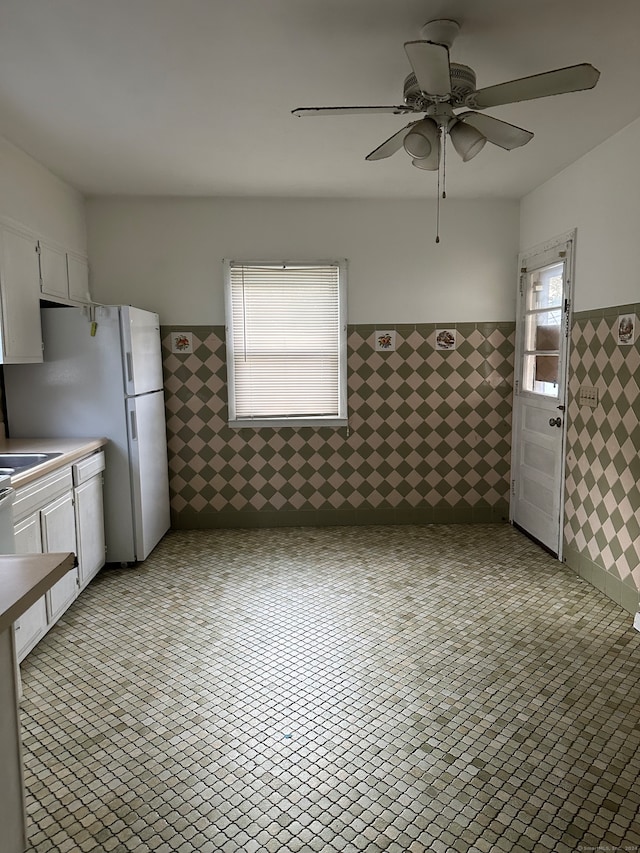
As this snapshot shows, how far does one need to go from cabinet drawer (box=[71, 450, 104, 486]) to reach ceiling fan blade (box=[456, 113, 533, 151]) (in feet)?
8.96

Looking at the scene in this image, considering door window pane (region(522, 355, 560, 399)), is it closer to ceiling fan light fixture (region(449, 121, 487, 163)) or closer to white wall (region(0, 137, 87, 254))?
ceiling fan light fixture (region(449, 121, 487, 163))

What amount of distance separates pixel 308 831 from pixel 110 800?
0.68 meters

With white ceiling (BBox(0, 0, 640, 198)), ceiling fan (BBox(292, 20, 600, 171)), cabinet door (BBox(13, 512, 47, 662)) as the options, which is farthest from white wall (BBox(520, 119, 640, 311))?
cabinet door (BBox(13, 512, 47, 662))

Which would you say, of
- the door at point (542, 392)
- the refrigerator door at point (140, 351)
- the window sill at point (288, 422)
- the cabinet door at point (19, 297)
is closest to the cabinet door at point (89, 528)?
the refrigerator door at point (140, 351)

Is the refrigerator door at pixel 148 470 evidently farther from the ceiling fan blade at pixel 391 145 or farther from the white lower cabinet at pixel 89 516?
the ceiling fan blade at pixel 391 145

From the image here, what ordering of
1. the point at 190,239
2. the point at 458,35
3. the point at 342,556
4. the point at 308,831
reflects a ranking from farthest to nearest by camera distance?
1. the point at 190,239
2. the point at 342,556
3. the point at 458,35
4. the point at 308,831

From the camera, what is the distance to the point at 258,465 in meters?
4.75

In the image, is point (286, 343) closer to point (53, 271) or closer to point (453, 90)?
point (53, 271)

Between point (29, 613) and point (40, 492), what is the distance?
0.58 metres

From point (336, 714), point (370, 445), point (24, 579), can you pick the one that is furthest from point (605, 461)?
point (24, 579)

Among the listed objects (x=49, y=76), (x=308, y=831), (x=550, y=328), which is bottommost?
(x=308, y=831)

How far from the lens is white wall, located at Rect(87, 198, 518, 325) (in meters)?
4.52

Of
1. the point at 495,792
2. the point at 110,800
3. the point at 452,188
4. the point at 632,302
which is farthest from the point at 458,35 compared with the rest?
the point at 110,800

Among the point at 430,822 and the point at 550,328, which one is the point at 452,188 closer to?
the point at 550,328
